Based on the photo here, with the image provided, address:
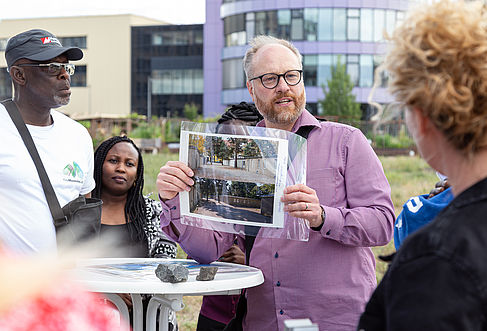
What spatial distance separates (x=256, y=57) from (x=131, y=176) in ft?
6.42

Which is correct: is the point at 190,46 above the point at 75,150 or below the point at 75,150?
above

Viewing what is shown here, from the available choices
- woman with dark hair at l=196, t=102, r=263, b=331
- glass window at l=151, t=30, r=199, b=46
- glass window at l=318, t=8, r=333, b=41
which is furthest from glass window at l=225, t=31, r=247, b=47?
woman with dark hair at l=196, t=102, r=263, b=331

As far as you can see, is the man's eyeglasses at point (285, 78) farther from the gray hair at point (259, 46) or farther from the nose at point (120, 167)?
the nose at point (120, 167)

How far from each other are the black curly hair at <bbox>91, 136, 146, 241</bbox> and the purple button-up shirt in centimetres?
158

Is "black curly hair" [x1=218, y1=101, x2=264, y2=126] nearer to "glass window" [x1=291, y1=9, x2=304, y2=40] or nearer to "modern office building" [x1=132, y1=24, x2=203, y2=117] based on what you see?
"glass window" [x1=291, y1=9, x2=304, y2=40]

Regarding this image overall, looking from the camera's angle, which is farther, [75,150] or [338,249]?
[75,150]

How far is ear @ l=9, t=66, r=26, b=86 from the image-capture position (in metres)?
3.44

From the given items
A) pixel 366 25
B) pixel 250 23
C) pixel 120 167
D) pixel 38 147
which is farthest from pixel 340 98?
pixel 38 147

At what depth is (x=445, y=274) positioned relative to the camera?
1020 millimetres

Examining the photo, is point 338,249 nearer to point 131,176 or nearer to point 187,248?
point 187,248

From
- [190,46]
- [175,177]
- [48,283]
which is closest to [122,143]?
[175,177]

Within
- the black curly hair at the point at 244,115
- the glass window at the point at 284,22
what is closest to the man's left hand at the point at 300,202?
the black curly hair at the point at 244,115

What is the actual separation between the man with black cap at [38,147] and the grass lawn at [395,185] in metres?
2.52

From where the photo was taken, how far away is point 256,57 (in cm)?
277
